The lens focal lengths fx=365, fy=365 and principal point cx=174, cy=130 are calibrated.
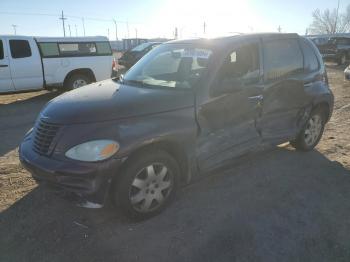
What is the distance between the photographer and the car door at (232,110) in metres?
3.90

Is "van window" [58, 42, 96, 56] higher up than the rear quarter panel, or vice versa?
"van window" [58, 42, 96, 56]

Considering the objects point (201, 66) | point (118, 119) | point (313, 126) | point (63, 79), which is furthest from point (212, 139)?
point (63, 79)

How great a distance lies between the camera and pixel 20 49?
10.1 metres

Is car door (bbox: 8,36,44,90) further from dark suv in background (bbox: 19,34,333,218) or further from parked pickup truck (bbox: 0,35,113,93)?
dark suv in background (bbox: 19,34,333,218)

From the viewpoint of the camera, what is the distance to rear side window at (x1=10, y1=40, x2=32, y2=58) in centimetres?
1001

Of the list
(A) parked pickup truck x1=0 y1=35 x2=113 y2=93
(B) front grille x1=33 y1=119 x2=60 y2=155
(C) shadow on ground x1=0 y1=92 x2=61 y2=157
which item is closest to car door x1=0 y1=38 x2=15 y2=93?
(A) parked pickup truck x1=0 y1=35 x2=113 y2=93

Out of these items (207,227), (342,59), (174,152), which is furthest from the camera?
(342,59)

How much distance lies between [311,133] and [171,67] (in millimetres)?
2569

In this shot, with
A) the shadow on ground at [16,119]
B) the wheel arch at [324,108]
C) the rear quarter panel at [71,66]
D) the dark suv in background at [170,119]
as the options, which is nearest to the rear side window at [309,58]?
the dark suv in background at [170,119]

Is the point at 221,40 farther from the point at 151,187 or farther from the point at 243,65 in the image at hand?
the point at 151,187

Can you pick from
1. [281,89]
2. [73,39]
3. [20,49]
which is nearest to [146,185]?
[281,89]

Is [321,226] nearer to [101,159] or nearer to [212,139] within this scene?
[212,139]

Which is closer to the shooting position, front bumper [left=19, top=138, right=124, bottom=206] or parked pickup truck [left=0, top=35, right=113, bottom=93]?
front bumper [left=19, top=138, right=124, bottom=206]

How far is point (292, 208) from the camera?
13.0 feet
